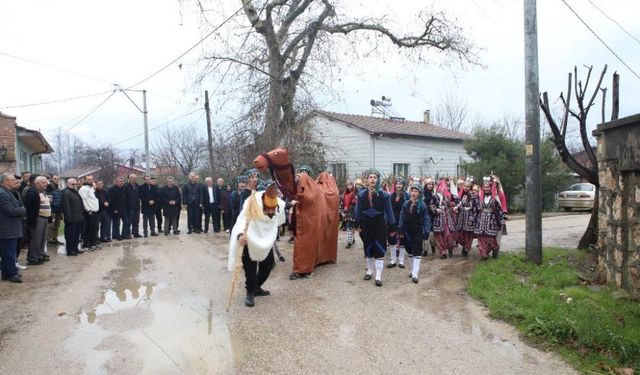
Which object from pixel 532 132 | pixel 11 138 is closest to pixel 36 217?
pixel 532 132

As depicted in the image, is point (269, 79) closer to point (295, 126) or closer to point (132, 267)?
point (295, 126)

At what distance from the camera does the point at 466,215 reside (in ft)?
31.0

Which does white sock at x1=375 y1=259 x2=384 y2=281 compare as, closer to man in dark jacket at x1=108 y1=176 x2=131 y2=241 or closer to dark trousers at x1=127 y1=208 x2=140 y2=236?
man in dark jacket at x1=108 y1=176 x2=131 y2=241

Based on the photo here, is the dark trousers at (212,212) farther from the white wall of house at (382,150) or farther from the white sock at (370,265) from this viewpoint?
the white sock at (370,265)

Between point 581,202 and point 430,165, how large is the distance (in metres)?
7.65

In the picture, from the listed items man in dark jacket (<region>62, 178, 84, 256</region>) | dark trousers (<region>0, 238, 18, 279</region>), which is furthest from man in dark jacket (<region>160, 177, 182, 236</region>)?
dark trousers (<region>0, 238, 18, 279</region>)

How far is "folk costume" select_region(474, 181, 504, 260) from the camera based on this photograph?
901 centimetres

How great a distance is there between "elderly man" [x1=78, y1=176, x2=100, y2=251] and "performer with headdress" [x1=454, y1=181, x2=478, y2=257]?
844cm

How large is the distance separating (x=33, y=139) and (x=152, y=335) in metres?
20.1

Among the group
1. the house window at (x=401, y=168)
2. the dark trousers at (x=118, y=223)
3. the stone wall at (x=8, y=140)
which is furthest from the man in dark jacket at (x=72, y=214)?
the house window at (x=401, y=168)

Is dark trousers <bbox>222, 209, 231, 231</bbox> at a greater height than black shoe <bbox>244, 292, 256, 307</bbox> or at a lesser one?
greater

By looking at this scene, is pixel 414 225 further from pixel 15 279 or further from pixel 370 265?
pixel 15 279

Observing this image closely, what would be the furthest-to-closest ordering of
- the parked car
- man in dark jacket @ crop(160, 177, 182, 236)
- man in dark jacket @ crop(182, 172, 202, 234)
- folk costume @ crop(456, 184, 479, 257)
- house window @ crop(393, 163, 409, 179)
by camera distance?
house window @ crop(393, 163, 409, 179) → the parked car → man in dark jacket @ crop(182, 172, 202, 234) → man in dark jacket @ crop(160, 177, 182, 236) → folk costume @ crop(456, 184, 479, 257)

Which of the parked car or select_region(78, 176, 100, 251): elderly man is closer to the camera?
select_region(78, 176, 100, 251): elderly man
